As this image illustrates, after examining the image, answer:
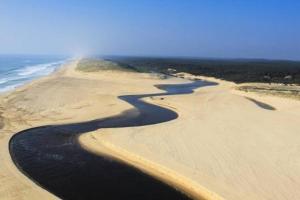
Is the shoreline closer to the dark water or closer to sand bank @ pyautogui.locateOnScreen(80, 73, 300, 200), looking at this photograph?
sand bank @ pyautogui.locateOnScreen(80, 73, 300, 200)

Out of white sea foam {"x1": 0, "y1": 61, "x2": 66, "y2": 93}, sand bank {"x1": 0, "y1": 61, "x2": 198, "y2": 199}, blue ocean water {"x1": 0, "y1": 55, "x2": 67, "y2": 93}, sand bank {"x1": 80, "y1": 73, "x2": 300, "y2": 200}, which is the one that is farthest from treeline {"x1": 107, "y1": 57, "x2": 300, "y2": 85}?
sand bank {"x1": 80, "y1": 73, "x2": 300, "y2": 200}

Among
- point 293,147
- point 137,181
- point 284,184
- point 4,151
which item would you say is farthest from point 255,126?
point 4,151

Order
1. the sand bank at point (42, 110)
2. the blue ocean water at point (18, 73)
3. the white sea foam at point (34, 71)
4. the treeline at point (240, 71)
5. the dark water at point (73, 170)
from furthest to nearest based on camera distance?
the white sea foam at point (34, 71) → the treeline at point (240, 71) → the blue ocean water at point (18, 73) → the sand bank at point (42, 110) → the dark water at point (73, 170)

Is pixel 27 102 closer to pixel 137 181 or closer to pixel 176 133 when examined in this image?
pixel 176 133

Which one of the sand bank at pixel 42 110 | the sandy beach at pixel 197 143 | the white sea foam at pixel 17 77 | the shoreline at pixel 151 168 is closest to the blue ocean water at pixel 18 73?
the white sea foam at pixel 17 77

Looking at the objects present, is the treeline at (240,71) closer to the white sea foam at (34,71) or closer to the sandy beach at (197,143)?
the white sea foam at (34,71)

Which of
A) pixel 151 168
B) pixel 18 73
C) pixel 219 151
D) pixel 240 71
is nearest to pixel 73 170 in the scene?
pixel 151 168
